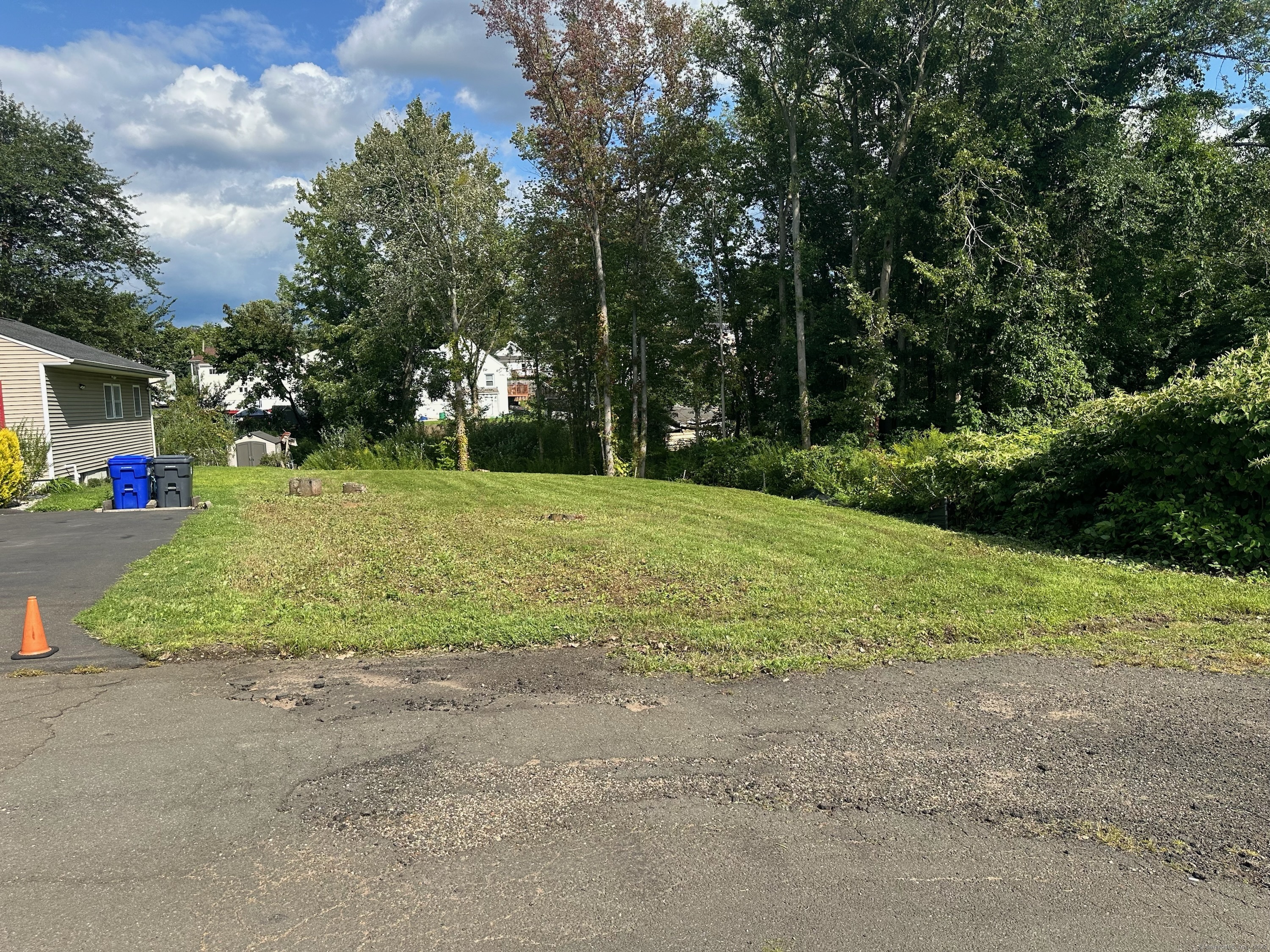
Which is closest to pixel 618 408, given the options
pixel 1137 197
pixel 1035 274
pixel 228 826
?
pixel 1035 274

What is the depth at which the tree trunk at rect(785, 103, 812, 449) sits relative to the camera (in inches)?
782

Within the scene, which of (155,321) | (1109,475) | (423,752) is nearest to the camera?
(423,752)

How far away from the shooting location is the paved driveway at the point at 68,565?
5.89 meters

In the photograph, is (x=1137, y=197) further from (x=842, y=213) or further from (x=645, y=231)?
(x=645, y=231)

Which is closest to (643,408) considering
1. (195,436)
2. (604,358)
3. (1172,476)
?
(604,358)

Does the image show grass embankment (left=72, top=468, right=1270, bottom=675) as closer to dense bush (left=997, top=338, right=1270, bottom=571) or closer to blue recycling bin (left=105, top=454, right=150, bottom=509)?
dense bush (left=997, top=338, right=1270, bottom=571)

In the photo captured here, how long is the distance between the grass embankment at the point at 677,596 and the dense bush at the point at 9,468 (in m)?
5.13

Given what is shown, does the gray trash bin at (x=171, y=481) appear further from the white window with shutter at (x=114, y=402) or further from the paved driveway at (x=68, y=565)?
the white window with shutter at (x=114, y=402)

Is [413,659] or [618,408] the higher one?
[618,408]

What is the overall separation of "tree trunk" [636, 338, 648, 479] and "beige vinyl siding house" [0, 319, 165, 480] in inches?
568

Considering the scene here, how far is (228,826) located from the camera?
11.0ft

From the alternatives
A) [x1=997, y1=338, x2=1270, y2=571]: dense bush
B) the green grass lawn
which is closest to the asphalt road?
[x1=997, y1=338, x2=1270, y2=571]: dense bush

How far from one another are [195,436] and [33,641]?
2419 cm

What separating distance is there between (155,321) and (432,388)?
53.7 ft
